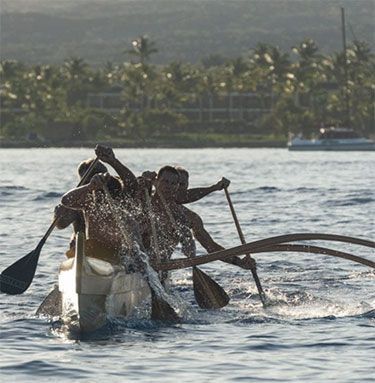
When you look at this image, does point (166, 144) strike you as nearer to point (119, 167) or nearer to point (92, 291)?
point (119, 167)

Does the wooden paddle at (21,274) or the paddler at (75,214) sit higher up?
the paddler at (75,214)

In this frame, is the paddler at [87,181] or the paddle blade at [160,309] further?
the paddle blade at [160,309]

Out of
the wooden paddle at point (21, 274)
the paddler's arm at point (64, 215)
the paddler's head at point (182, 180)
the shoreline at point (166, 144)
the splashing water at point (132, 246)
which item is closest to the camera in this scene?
A: the splashing water at point (132, 246)

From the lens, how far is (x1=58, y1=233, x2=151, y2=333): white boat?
14.9 m

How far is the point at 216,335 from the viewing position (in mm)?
16000

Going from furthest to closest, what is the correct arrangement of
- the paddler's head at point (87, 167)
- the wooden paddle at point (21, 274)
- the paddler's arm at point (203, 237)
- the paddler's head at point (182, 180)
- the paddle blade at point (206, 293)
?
A: the paddle blade at point (206, 293) < the paddler's arm at point (203, 237) < the paddler's head at point (182, 180) < the wooden paddle at point (21, 274) < the paddler's head at point (87, 167)

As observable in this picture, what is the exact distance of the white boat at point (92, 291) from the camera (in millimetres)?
14883

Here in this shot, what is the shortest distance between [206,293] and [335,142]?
109204 millimetres

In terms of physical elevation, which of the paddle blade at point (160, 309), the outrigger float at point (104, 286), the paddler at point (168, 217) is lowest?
the paddle blade at point (160, 309)

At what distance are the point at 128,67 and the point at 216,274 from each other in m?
130

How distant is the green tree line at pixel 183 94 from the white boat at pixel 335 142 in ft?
43.6

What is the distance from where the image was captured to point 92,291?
49.2ft

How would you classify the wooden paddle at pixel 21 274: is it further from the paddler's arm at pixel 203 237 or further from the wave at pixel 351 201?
the wave at pixel 351 201

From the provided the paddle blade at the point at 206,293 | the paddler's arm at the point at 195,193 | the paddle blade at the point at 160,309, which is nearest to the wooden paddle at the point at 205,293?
the paddle blade at the point at 206,293
